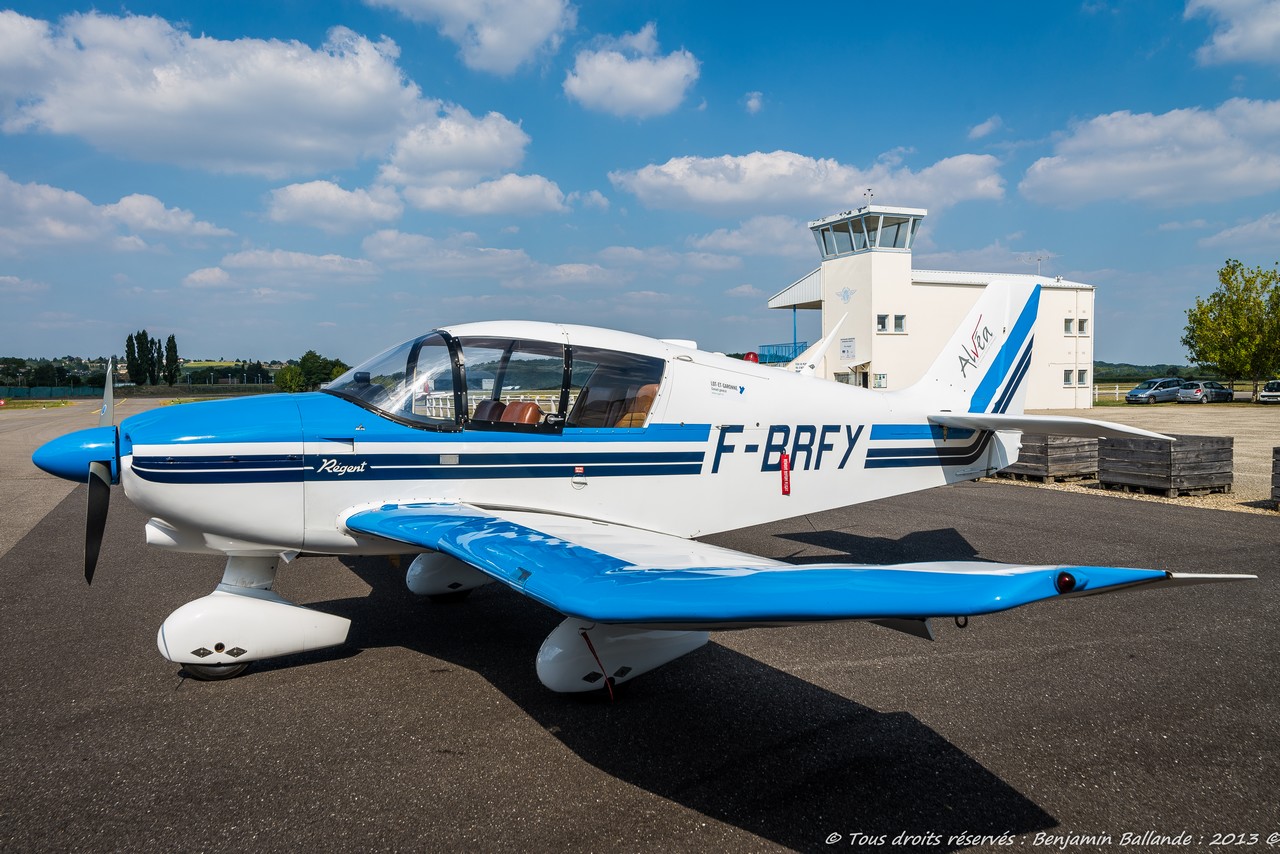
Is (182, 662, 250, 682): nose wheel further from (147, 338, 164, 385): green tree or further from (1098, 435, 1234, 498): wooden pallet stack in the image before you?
(147, 338, 164, 385): green tree

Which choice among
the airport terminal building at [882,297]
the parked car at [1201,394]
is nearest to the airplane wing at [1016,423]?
the airport terminal building at [882,297]

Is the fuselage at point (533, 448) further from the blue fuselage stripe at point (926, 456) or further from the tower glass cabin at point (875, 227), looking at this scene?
the tower glass cabin at point (875, 227)

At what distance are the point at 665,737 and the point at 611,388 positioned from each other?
2.56 metres

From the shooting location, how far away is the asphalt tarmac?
308cm

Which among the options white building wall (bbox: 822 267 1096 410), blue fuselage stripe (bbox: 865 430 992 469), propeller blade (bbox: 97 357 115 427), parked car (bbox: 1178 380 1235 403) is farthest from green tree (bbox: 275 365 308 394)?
parked car (bbox: 1178 380 1235 403)

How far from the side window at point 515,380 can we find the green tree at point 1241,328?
5356cm

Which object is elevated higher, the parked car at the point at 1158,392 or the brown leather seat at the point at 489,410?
the parked car at the point at 1158,392

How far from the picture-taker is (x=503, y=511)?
5.15 metres

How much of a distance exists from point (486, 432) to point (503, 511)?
0.57m

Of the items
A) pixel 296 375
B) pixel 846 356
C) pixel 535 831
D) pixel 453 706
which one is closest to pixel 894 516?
pixel 453 706

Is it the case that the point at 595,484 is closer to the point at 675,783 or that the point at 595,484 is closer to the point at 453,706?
the point at 453,706

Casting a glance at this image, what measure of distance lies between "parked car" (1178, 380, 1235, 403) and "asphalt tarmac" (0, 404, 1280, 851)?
4718 cm

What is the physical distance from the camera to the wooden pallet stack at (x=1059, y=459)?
12938 millimetres

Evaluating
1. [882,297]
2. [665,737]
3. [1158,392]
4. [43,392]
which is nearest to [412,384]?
[665,737]
